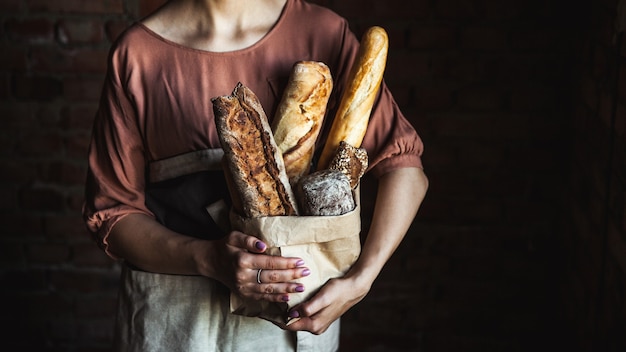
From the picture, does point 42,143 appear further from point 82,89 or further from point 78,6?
point 78,6

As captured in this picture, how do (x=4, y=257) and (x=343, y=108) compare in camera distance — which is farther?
(x=4, y=257)

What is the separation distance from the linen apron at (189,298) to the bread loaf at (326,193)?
198 mm

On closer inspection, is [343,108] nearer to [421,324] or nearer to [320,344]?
[320,344]

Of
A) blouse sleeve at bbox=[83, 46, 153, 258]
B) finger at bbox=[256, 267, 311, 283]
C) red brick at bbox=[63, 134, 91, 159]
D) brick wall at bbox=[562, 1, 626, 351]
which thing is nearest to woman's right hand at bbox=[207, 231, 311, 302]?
finger at bbox=[256, 267, 311, 283]

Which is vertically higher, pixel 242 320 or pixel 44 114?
pixel 44 114

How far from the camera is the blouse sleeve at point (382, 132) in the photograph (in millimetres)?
1197

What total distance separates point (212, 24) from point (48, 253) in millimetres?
1251

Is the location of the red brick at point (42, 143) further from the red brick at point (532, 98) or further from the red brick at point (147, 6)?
the red brick at point (532, 98)

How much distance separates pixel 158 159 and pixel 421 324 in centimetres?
119

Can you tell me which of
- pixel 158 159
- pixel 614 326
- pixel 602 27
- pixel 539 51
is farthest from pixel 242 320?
pixel 539 51

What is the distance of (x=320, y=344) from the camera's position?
123cm

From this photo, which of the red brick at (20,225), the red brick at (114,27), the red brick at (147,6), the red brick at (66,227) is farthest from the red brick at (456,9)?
the red brick at (20,225)

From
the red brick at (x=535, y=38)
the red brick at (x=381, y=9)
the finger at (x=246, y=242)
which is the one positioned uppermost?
the red brick at (x=381, y=9)

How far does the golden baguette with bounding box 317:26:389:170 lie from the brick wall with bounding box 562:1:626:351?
20.4 inches
